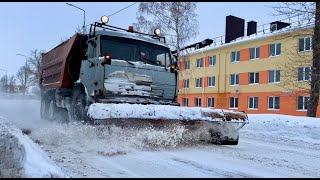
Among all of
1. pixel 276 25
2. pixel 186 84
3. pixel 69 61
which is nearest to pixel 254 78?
pixel 276 25

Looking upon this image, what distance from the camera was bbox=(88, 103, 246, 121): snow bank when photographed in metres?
8.62

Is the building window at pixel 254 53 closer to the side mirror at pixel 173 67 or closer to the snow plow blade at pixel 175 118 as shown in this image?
the side mirror at pixel 173 67

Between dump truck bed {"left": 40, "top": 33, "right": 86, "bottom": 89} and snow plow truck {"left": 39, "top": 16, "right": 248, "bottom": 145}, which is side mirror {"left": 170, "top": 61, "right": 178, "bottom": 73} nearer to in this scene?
snow plow truck {"left": 39, "top": 16, "right": 248, "bottom": 145}

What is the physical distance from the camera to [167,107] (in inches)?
364

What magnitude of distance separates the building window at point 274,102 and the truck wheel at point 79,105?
95.7ft

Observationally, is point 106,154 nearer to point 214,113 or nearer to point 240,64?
point 214,113

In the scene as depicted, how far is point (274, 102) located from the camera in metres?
38.5

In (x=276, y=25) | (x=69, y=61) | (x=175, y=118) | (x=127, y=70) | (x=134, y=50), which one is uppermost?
(x=276, y=25)

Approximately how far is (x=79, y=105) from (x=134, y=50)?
1899mm

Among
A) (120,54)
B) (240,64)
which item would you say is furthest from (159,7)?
(120,54)

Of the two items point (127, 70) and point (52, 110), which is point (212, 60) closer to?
point (52, 110)

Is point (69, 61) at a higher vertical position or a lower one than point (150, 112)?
higher

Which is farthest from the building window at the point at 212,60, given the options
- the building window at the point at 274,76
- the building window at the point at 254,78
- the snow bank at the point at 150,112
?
the snow bank at the point at 150,112

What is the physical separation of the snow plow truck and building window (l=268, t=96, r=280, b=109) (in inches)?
1111
